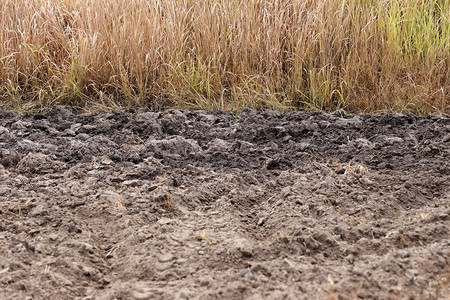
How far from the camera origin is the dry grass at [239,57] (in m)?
3.94

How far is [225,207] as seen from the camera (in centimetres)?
229

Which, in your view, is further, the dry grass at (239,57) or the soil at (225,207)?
the dry grass at (239,57)

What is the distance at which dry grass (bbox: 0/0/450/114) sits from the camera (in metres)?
3.94

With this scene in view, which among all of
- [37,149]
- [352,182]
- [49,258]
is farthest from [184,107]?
[49,258]

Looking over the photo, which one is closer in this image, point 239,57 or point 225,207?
point 225,207

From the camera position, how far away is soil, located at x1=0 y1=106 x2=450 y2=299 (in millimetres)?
1656

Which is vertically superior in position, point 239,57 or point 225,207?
point 239,57

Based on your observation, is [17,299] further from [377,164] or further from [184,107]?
[184,107]

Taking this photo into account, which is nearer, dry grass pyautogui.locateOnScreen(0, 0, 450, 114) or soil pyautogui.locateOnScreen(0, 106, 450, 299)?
soil pyautogui.locateOnScreen(0, 106, 450, 299)

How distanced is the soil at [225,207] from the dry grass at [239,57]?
42 cm

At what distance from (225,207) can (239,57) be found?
210 centimetres

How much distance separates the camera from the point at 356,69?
3961mm

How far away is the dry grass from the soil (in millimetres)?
423

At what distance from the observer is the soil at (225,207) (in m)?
1.66
